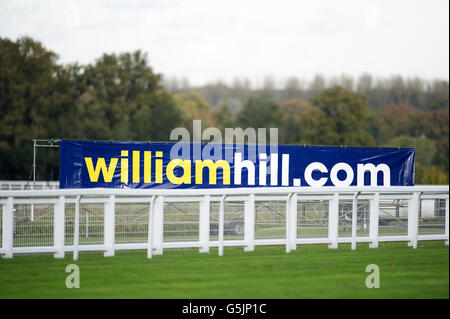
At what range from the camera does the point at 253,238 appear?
43.2ft

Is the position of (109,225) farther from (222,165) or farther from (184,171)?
(222,165)

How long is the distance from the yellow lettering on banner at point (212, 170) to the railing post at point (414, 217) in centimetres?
742

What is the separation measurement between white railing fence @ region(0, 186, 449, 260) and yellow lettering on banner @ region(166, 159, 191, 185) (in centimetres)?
631

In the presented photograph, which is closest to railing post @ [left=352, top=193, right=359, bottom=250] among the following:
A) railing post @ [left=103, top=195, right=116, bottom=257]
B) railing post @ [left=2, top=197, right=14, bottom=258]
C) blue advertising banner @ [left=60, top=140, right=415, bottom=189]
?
railing post @ [left=103, top=195, right=116, bottom=257]

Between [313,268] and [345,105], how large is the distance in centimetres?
5335

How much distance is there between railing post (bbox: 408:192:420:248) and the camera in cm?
1411

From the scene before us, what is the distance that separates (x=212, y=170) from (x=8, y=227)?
9723 millimetres

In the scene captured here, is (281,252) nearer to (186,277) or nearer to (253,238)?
(253,238)

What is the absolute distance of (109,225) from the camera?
12.2 metres

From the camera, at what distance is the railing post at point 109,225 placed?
11930 mm

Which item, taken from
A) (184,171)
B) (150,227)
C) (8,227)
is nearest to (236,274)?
(150,227)
